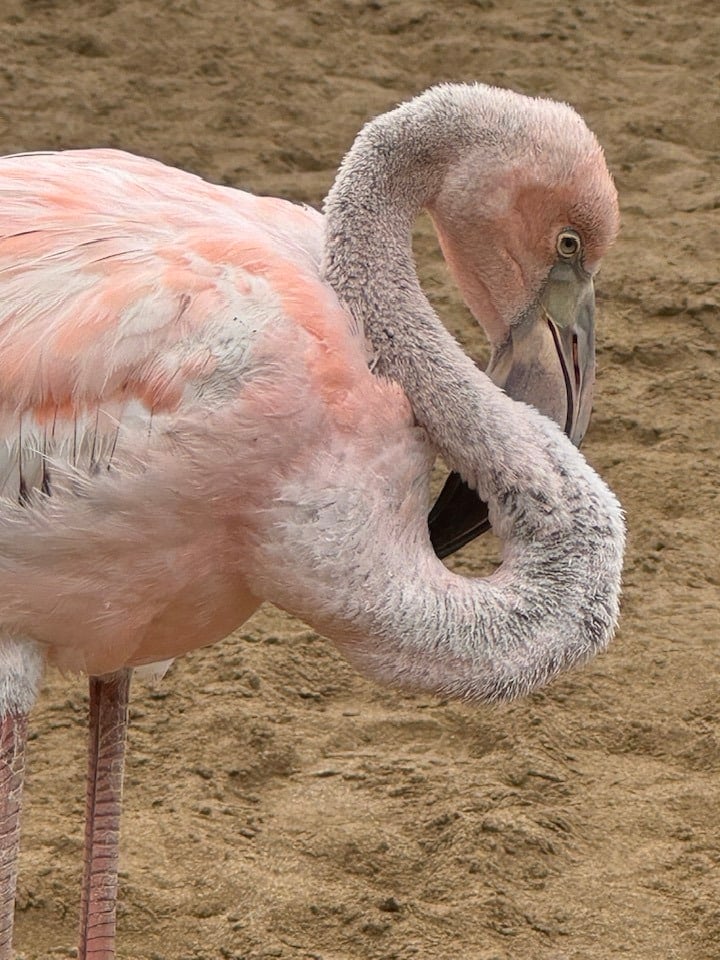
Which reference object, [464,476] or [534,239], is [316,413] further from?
[534,239]

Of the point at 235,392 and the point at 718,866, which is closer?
the point at 235,392

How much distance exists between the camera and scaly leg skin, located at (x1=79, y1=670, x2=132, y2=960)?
10.8 ft

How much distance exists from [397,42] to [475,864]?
4.16 meters

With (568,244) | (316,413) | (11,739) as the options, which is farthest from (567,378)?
(11,739)

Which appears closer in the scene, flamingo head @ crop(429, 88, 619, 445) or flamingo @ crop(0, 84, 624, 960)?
flamingo @ crop(0, 84, 624, 960)

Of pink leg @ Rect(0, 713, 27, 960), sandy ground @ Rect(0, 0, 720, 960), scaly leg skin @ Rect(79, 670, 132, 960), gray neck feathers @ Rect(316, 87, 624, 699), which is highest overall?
gray neck feathers @ Rect(316, 87, 624, 699)

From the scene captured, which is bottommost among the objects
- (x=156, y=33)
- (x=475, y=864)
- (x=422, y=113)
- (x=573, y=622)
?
(x=475, y=864)

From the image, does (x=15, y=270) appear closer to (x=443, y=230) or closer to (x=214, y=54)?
(x=443, y=230)

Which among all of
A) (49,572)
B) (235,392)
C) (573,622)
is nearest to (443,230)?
(235,392)

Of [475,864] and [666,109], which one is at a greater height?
[666,109]

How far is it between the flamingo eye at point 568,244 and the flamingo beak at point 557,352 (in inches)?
0.9

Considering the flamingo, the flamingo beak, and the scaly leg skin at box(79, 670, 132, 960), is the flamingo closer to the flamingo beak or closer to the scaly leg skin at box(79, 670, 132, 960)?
the flamingo beak

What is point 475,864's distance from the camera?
3627 mm

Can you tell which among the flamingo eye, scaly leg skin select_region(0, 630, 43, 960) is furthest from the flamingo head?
scaly leg skin select_region(0, 630, 43, 960)
